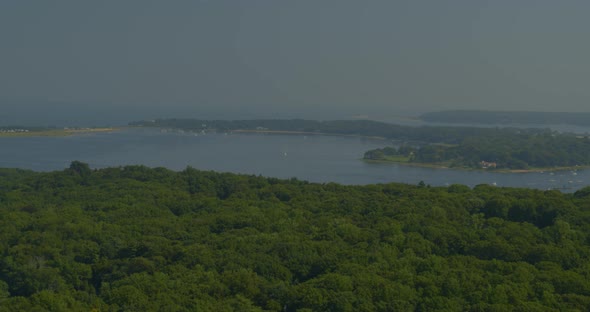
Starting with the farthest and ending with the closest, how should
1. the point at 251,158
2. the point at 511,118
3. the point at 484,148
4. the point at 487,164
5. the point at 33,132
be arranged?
the point at 511,118 < the point at 33,132 < the point at 484,148 < the point at 251,158 < the point at 487,164

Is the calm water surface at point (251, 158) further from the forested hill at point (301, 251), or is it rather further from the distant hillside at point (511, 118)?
the distant hillside at point (511, 118)

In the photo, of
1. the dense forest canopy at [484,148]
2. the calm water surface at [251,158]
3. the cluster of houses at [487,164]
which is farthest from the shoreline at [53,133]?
the cluster of houses at [487,164]

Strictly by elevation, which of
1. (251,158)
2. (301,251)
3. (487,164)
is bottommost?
(251,158)

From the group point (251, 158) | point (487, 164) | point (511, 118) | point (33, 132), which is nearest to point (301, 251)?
point (251, 158)

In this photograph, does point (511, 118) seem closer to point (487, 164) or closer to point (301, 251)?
point (487, 164)

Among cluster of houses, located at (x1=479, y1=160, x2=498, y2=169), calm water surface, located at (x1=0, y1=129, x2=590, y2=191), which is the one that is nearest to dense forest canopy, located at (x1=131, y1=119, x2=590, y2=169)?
cluster of houses, located at (x1=479, y1=160, x2=498, y2=169)

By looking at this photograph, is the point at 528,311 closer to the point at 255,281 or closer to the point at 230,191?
the point at 255,281

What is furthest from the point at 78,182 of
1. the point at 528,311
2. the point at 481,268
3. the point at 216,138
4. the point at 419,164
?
the point at 216,138
